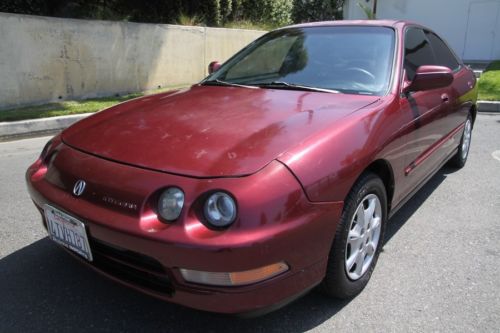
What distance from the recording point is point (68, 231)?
220 centimetres

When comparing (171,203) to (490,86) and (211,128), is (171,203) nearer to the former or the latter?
(211,128)

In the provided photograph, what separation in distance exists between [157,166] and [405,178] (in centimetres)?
170

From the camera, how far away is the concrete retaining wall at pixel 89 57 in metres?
8.01

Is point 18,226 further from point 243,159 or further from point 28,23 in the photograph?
point 28,23

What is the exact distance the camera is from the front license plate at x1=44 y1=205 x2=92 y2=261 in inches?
83.3

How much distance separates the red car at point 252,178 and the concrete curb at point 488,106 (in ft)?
20.9

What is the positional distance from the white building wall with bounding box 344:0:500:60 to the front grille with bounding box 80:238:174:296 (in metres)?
17.3

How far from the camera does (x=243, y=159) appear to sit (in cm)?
201

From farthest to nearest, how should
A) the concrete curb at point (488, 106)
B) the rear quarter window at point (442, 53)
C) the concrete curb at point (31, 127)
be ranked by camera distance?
the concrete curb at point (488, 106)
the concrete curb at point (31, 127)
the rear quarter window at point (442, 53)

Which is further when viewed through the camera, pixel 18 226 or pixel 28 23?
pixel 28 23

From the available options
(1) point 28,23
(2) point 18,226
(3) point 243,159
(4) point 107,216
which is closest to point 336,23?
(3) point 243,159

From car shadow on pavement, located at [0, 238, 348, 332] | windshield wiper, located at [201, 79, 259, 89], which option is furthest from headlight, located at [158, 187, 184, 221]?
windshield wiper, located at [201, 79, 259, 89]

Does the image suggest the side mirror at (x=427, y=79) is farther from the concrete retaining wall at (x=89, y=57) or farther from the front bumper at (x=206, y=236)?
the concrete retaining wall at (x=89, y=57)

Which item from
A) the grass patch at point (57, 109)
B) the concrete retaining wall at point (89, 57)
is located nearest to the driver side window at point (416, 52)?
the grass patch at point (57, 109)
